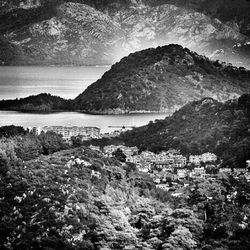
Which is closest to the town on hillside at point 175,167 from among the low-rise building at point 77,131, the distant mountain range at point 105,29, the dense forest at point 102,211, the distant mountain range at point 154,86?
the dense forest at point 102,211

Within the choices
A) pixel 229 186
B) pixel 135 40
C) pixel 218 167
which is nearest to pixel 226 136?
pixel 218 167

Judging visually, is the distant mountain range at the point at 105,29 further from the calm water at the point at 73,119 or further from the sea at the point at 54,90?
the calm water at the point at 73,119

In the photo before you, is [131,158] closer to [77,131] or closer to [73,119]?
[77,131]

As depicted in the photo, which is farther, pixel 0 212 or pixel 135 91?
pixel 135 91

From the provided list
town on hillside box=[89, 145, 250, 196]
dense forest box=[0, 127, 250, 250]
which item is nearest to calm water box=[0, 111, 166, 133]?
town on hillside box=[89, 145, 250, 196]

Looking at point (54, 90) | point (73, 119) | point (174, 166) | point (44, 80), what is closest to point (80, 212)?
point (174, 166)

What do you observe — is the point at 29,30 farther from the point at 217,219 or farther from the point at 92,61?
the point at 217,219

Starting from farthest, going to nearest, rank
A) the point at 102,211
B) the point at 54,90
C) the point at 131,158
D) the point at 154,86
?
the point at 54,90, the point at 154,86, the point at 131,158, the point at 102,211

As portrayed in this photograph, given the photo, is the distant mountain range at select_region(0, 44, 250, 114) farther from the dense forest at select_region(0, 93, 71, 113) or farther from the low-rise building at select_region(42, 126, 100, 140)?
the low-rise building at select_region(42, 126, 100, 140)
